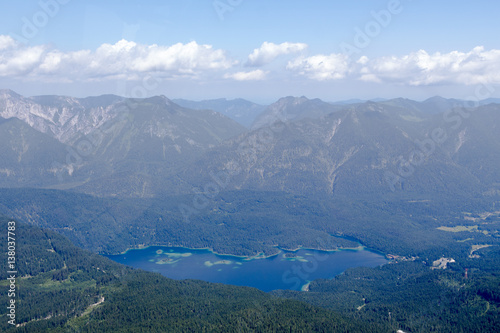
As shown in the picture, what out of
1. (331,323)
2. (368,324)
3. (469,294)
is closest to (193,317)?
(331,323)

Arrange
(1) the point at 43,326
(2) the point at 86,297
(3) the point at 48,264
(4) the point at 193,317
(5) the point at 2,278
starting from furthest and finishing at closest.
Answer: (3) the point at 48,264, (5) the point at 2,278, (2) the point at 86,297, (4) the point at 193,317, (1) the point at 43,326

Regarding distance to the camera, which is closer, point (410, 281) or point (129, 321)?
point (129, 321)

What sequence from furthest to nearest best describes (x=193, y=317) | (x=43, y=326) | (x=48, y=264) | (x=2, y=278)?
(x=48, y=264)
(x=2, y=278)
(x=193, y=317)
(x=43, y=326)

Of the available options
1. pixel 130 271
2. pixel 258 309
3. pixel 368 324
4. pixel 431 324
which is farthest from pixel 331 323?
pixel 130 271

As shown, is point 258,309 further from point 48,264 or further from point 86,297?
point 48,264

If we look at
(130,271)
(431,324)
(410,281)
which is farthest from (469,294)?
(130,271)

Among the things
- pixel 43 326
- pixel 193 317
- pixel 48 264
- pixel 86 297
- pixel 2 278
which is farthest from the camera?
pixel 48 264

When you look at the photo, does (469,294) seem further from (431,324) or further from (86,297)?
(86,297)

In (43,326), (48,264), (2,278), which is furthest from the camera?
(48,264)

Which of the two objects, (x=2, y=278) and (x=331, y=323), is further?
(x=2, y=278)
